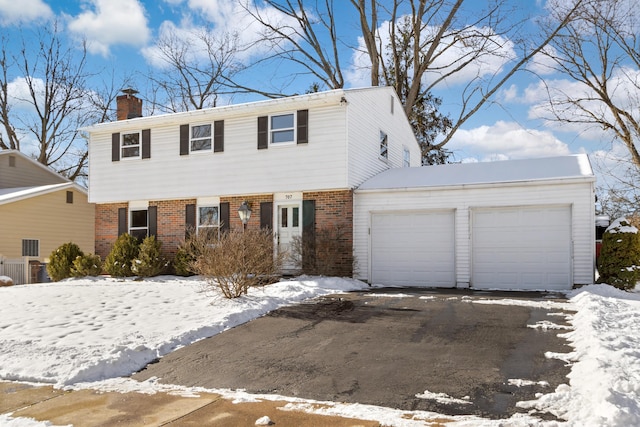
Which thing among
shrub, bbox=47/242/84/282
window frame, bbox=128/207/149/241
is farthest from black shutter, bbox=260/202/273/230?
shrub, bbox=47/242/84/282

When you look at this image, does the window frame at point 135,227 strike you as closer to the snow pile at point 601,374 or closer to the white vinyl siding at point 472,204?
the white vinyl siding at point 472,204

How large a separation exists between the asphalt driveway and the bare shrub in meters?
4.82

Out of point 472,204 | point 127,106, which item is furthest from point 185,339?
point 127,106

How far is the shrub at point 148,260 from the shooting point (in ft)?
51.8

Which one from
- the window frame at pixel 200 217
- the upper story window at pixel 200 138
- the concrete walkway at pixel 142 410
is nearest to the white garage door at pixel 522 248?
the window frame at pixel 200 217

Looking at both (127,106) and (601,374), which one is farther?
(127,106)

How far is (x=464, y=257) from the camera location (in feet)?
43.3

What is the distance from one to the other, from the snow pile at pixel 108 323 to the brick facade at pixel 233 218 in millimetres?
2262

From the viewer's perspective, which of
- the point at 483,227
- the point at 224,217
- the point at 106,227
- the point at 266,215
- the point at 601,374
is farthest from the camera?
the point at 106,227

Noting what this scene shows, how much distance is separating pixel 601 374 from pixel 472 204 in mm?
8768

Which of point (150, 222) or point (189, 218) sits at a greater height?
point (189, 218)

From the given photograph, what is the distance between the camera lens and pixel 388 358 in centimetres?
602

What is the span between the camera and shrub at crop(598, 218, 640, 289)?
1147 cm

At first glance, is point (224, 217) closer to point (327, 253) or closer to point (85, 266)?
point (327, 253)
